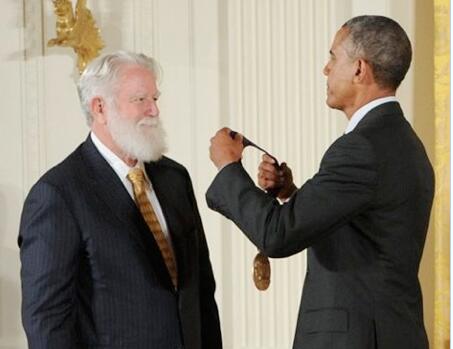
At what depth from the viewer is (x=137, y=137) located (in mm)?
2547

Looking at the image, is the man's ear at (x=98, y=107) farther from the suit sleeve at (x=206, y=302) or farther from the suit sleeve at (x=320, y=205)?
the suit sleeve at (x=320, y=205)

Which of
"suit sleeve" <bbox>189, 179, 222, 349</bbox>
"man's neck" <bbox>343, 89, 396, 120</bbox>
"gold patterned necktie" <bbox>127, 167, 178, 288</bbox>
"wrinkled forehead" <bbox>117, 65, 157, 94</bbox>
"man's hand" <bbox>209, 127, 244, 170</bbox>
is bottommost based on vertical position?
"suit sleeve" <bbox>189, 179, 222, 349</bbox>

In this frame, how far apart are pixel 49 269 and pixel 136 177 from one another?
0.35m

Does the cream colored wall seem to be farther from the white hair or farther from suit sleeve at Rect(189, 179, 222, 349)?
the white hair

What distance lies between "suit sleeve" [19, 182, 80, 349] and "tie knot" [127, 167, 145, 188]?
221 mm

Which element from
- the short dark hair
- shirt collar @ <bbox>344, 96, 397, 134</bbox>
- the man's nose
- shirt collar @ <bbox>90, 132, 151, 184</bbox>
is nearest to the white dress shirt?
shirt collar @ <bbox>90, 132, 151, 184</bbox>

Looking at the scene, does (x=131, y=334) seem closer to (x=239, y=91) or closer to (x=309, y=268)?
(x=309, y=268)

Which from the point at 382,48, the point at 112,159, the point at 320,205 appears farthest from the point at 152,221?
the point at 382,48

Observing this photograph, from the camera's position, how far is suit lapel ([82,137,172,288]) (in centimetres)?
250

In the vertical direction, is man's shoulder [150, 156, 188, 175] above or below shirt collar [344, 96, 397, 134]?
below

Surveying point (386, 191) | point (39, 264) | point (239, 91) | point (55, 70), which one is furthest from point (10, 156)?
point (386, 191)

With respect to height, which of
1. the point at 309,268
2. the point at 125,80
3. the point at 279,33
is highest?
the point at 279,33

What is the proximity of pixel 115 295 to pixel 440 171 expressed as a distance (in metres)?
1.96

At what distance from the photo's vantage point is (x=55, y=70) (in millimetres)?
4570
